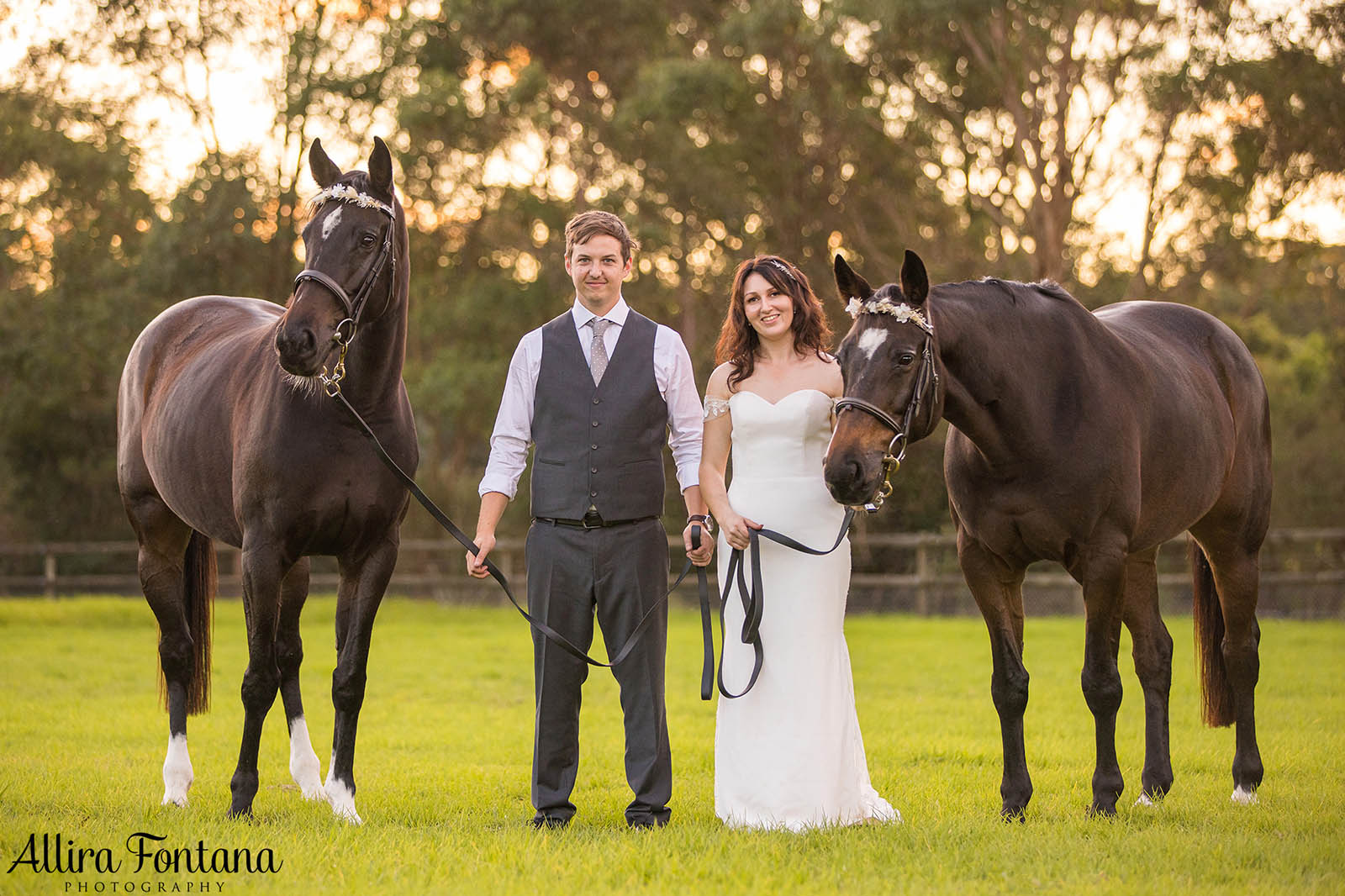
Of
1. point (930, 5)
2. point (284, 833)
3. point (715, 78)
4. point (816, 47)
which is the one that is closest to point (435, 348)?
point (715, 78)

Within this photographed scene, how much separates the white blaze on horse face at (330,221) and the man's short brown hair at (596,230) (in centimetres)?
86

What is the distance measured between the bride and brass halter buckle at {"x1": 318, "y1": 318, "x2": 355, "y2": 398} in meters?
1.40

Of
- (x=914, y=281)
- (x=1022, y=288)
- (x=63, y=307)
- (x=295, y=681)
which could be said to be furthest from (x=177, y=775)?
(x=63, y=307)

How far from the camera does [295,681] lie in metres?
5.53

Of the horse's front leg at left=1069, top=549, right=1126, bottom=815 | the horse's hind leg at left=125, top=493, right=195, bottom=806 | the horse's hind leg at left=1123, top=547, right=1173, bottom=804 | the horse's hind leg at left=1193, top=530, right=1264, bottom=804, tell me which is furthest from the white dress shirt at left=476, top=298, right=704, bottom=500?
the horse's hind leg at left=1193, top=530, right=1264, bottom=804

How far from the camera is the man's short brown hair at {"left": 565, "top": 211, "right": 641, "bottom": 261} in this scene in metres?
4.59

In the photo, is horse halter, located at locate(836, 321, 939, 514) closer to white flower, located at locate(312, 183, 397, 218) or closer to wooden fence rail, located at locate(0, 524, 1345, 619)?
white flower, located at locate(312, 183, 397, 218)

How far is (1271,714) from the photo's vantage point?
315 inches

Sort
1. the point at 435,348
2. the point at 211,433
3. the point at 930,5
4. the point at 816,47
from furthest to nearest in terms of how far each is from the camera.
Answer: the point at 435,348, the point at 816,47, the point at 930,5, the point at 211,433

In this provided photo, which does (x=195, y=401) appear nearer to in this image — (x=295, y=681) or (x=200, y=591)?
(x=200, y=591)

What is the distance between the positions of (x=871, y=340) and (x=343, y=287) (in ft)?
6.36

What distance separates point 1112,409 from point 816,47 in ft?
48.9

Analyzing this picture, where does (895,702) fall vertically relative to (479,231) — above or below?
below

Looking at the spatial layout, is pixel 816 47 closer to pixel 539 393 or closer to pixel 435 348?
pixel 435 348
